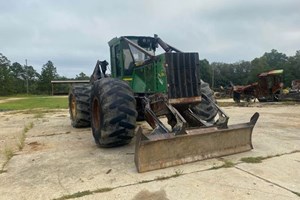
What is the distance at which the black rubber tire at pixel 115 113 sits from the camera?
5109 millimetres

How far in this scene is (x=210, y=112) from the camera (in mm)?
6113

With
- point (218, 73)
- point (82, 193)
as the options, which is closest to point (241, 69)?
point (218, 73)

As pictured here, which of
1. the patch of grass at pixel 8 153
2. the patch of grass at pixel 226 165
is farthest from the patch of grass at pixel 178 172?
the patch of grass at pixel 8 153

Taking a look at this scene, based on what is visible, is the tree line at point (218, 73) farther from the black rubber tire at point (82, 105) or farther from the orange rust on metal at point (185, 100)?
the orange rust on metal at point (185, 100)

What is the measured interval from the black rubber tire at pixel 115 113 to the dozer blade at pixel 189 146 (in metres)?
0.95

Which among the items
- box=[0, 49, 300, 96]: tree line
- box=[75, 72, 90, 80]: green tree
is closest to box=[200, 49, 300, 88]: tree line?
box=[0, 49, 300, 96]: tree line

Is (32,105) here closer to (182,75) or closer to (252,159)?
(182,75)

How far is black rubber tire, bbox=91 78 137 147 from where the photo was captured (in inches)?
201

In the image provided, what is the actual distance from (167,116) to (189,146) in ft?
3.43

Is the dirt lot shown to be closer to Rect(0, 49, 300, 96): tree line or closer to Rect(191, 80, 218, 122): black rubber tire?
Rect(191, 80, 218, 122): black rubber tire

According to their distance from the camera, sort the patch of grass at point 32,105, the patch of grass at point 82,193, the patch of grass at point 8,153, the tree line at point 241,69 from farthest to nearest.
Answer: the tree line at point 241,69 → the patch of grass at point 32,105 → the patch of grass at point 8,153 → the patch of grass at point 82,193

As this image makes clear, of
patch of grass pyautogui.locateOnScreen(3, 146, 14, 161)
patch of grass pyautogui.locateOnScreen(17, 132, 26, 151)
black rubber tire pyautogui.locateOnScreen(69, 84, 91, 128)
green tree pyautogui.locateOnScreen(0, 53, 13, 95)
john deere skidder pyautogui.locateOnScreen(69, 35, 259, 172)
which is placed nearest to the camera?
john deere skidder pyautogui.locateOnScreen(69, 35, 259, 172)

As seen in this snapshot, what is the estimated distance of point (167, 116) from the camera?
18.0ft

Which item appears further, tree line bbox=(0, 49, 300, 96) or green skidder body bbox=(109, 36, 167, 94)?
tree line bbox=(0, 49, 300, 96)
